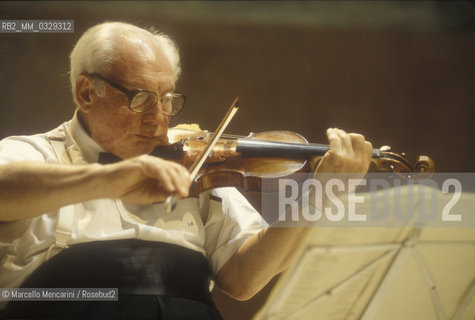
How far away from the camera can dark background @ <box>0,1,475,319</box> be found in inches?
80.4

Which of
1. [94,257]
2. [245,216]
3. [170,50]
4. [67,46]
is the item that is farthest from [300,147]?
[67,46]

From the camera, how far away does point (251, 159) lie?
1364 millimetres

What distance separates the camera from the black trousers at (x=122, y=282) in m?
1.07

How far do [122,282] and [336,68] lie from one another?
4.61 feet

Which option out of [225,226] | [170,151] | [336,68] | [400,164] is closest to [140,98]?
[170,151]

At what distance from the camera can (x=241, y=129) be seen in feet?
6.56

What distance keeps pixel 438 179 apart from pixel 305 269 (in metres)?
1.30

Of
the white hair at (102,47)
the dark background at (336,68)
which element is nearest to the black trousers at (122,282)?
the white hair at (102,47)

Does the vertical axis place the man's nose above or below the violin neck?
above

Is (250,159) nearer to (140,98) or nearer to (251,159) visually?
(251,159)

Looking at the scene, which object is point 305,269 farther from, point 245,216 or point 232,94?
point 232,94

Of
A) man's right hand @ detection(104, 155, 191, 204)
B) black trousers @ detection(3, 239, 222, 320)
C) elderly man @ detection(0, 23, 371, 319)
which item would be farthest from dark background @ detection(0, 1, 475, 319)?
man's right hand @ detection(104, 155, 191, 204)

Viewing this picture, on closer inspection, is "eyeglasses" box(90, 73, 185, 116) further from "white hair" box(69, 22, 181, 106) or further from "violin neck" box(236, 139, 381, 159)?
"violin neck" box(236, 139, 381, 159)

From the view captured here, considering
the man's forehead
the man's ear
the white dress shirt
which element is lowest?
the white dress shirt
